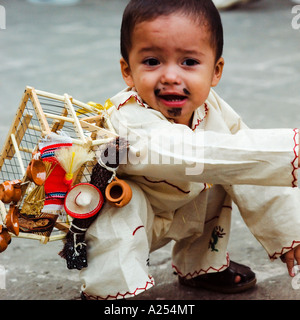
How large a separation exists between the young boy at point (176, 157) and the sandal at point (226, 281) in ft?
0.58

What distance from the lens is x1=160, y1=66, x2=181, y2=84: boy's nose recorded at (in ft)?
4.88

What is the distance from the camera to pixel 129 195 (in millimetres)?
1450

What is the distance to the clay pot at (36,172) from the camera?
136 cm

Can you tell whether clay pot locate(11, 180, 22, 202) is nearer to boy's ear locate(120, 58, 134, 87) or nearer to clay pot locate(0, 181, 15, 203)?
clay pot locate(0, 181, 15, 203)

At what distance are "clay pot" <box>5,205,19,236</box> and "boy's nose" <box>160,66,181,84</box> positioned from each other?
0.50 m

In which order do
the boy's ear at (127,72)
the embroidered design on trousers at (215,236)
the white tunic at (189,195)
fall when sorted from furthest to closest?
the embroidered design on trousers at (215,236)
the boy's ear at (127,72)
the white tunic at (189,195)

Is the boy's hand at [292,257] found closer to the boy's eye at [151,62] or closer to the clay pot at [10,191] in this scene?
the boy's eye at [151,62]

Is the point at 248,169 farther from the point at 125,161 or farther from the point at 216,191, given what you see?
the point at 216,191

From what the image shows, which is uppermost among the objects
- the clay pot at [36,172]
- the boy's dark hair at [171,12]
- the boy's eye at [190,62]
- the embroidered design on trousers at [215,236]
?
the boy's dark hair at [171,12]

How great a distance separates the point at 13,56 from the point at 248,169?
3606mm

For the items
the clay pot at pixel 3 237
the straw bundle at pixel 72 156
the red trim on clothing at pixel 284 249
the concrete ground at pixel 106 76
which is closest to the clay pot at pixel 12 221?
the clay pot at pixel 3 237

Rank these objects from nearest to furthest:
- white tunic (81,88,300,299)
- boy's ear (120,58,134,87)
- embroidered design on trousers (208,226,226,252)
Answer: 1. white tunic (81,88,300,299)
2. boy's ear (120,58,134,87)
3. embroidered design on trousers (208,226,226,252)

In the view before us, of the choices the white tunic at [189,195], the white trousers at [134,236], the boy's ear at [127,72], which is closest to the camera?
the white tunic at [189,195]

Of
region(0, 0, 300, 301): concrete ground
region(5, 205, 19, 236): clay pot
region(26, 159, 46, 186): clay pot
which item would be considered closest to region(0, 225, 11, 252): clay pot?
region(5, 205, 19, 236): clay pot
